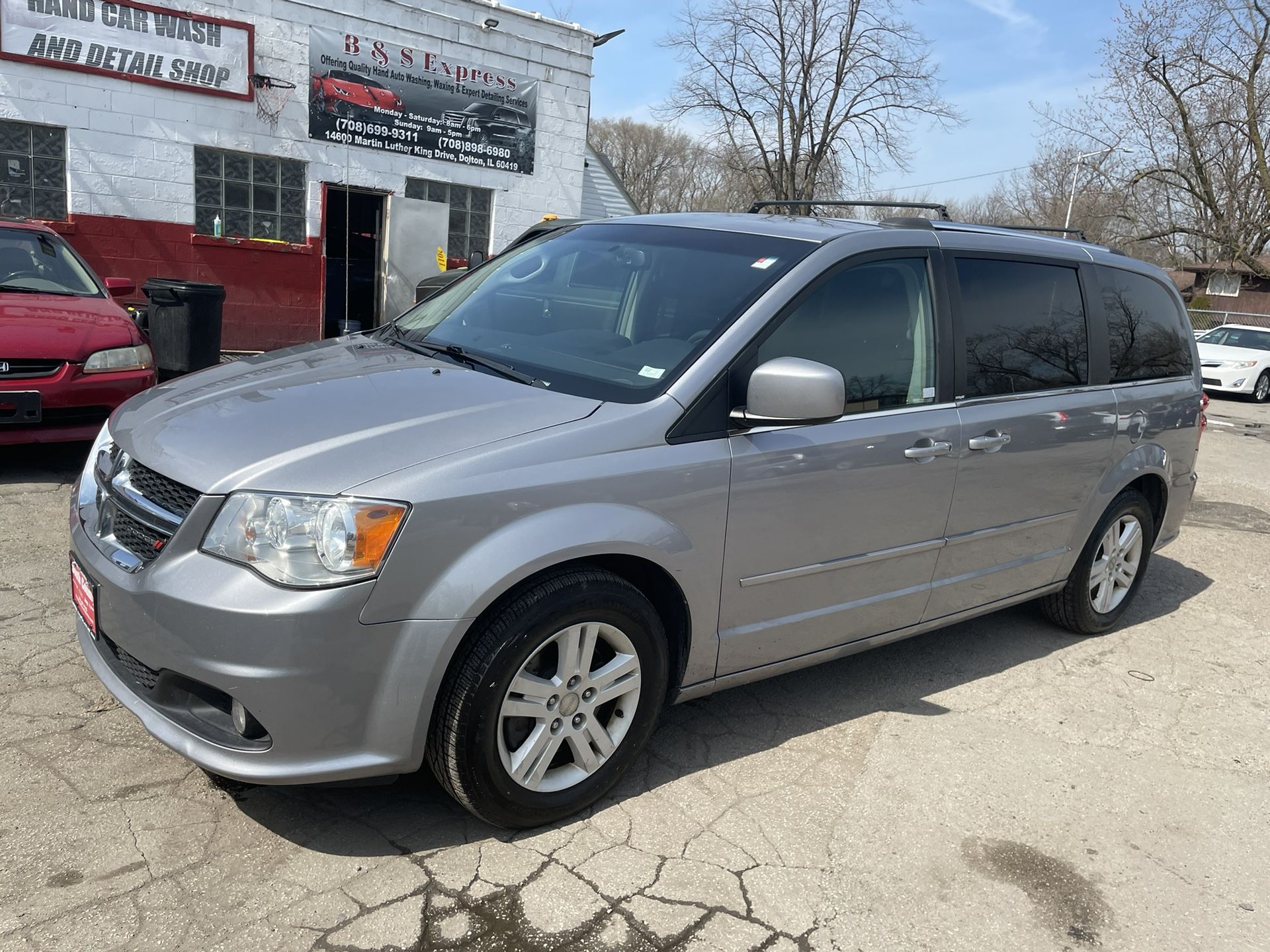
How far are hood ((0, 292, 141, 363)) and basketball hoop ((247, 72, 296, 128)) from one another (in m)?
6.87

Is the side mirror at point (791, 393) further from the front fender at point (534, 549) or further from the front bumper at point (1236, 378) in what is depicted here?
the front bumper at point (1236, 378)

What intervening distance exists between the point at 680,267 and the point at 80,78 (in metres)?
10.8

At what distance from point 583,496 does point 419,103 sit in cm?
1266

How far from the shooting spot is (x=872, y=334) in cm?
356

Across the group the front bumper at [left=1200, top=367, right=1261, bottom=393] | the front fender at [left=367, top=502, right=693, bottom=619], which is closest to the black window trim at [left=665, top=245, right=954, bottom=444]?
the front fender at [left=367, top=502, right=693, bottom=619]

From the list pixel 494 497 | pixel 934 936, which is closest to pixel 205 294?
pixel 494 497

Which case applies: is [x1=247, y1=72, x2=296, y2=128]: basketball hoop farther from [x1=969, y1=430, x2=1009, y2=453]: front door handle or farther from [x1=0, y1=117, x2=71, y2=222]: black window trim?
[x1=969, y1=430, x2=1009, y2=453]: front door handle

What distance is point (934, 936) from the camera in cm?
261

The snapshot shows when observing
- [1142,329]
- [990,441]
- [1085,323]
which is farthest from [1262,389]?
[990,441]

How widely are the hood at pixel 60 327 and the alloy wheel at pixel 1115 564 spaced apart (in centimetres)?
569

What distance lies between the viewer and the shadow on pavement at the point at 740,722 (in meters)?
2.85

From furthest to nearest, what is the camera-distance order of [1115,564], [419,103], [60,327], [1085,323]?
[419,103]
[60,327]
[1115,564]
[1085,323]

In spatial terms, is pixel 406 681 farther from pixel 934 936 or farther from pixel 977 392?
pixel 977 392

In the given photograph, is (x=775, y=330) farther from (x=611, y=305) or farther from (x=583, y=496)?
(x=583, y=496)
